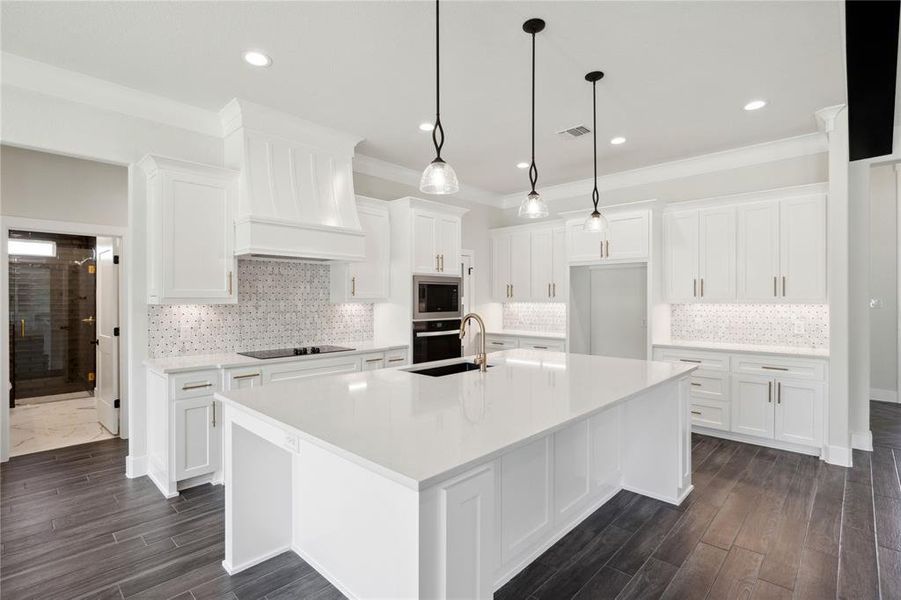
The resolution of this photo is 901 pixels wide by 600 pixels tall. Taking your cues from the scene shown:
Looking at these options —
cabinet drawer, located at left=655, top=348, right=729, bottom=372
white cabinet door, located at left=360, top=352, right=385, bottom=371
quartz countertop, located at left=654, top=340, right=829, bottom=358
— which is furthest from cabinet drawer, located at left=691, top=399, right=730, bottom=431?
white cabinet door, located at left=360, top=352, right=385, bottom=371

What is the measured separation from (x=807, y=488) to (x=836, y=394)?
0.98 metres

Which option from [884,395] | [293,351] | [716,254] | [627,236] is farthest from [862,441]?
[293,351]

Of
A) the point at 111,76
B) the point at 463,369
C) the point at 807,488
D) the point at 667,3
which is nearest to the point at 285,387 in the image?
the point at 463,369

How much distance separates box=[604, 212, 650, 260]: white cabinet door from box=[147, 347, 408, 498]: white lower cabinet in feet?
11.9

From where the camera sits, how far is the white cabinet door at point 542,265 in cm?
591

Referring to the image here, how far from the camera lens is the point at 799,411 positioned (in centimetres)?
400

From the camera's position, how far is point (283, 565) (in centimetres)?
237

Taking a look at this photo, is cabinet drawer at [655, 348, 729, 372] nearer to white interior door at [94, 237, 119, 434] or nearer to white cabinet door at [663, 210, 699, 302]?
white cabinet door at [663, 210, 699, 302]

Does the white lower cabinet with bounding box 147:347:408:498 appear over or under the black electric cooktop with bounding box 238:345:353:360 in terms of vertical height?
under

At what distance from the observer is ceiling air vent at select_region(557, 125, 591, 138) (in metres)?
4.06

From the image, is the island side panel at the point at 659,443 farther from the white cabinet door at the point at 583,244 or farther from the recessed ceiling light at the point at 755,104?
the white cabinet door at the point at 583,244

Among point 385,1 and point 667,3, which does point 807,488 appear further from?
point 385,1

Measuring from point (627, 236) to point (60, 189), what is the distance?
18.0ft

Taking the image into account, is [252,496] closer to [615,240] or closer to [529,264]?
[615,240]
